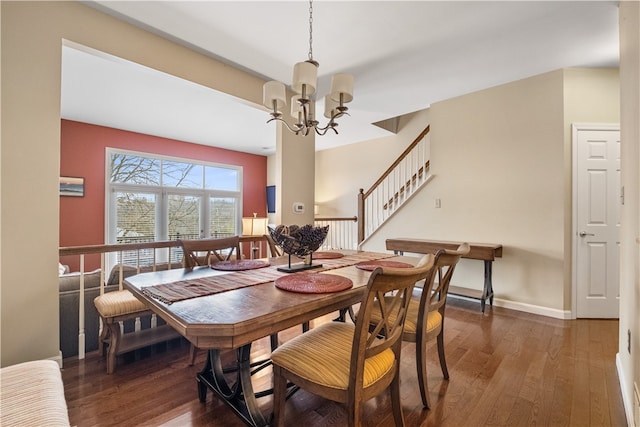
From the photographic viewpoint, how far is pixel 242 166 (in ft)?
22.9

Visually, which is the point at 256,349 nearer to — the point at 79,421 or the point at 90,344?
the point at 79,421

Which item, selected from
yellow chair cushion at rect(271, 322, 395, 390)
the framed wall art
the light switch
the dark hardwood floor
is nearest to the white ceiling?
the framed wall art

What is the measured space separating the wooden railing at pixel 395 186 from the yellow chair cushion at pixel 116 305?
11.3ft

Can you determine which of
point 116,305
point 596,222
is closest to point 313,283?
point 116,305

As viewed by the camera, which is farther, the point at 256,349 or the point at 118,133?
the point at 118,133

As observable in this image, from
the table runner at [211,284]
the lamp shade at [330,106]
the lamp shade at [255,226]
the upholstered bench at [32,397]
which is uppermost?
the lamp shade at [330,106]

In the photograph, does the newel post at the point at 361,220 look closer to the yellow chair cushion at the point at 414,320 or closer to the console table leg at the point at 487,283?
the console table leg at the point at 487,283

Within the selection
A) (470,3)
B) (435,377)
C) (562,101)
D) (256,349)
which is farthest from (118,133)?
(562,101)

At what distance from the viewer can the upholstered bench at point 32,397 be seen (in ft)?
3.09

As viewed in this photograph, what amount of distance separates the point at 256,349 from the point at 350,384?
57.1 inches

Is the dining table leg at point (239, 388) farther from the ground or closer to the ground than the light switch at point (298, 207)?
closer to the ground

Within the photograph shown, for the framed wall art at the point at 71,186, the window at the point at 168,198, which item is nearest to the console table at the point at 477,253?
the window at the point at 168,198

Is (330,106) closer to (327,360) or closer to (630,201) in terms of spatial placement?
(327,360)

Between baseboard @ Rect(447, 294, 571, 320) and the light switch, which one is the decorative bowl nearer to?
the light switch
